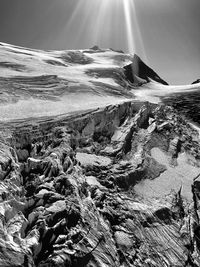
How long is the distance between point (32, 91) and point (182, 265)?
17.2m

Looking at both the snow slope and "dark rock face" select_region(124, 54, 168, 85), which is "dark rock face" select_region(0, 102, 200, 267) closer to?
the snow slope

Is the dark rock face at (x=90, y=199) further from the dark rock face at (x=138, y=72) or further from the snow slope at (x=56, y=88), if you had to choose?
the dark rock face at (x=138, y=72)

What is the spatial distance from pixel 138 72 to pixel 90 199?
3539 centimetres

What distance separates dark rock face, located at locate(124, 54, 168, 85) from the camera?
43.0 meters

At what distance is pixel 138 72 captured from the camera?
157 ft

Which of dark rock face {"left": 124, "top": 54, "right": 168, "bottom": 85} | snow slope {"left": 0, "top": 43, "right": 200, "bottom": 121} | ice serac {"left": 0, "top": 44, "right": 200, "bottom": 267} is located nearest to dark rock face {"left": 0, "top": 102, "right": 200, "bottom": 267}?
ice serac {"left": 0, "top": 44, "right": 200, "bottom": 267}

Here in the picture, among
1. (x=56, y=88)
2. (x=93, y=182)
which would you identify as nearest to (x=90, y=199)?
(x=93, y=182)

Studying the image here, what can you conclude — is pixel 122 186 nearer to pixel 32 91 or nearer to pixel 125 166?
pixel 125 166

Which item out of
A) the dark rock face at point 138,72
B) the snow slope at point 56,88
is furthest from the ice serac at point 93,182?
the dark rock face at point 138,72

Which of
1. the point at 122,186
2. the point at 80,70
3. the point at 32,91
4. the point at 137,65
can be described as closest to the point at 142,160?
the point at 122,186

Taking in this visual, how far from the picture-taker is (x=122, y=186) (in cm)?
1678

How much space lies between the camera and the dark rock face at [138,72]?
43044mm

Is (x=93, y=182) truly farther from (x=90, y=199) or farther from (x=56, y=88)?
(x=56, y=88)

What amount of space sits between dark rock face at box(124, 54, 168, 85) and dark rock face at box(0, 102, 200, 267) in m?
21.8
